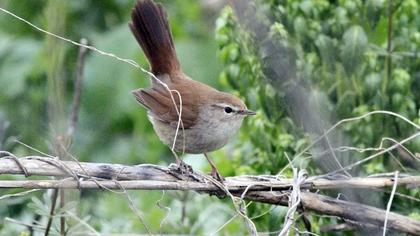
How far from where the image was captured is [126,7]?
24.1 ft

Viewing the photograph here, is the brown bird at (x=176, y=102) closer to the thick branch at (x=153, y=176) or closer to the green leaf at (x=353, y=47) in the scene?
the green leaf at (x=353, y=47)

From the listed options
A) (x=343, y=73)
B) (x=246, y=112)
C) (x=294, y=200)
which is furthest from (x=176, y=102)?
(x=294, y=200)

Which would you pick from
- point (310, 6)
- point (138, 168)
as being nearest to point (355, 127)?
point (310, 6)

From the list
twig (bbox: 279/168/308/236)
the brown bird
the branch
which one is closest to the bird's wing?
the brown bird

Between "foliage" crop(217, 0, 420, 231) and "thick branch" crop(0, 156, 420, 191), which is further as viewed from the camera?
"foliage" crop(217, 0, 420, 231)

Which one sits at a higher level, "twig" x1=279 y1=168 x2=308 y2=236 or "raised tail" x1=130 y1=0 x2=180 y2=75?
"raised tail" x1=130 y1=0 x2=180 y2=75

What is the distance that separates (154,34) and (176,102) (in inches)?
16.8

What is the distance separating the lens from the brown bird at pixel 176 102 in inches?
171

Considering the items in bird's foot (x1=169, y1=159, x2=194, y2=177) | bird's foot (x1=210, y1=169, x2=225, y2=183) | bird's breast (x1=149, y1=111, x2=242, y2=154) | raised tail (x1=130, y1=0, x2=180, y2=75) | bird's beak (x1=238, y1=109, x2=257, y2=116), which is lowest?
bird's breast (x1=149, y1=111, x2=242, y2=154)

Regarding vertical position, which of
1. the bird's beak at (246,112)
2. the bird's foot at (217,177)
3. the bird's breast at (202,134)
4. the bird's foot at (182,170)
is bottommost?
the bird's breast at (202,134)

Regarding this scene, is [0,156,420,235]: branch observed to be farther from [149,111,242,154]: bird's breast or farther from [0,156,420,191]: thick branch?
[149,111,242,154]: bird's breast

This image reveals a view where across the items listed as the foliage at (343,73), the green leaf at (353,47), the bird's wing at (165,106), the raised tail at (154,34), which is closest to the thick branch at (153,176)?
the foliage at (343,73)

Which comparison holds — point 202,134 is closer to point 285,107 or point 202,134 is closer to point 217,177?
point 217,177

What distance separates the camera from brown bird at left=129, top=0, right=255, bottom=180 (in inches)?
171
